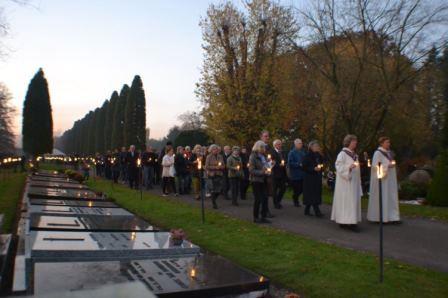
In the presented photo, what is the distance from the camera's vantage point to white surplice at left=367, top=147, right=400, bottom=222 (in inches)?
464

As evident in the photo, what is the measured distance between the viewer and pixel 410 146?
1358 inches

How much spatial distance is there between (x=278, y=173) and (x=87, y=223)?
719 cm

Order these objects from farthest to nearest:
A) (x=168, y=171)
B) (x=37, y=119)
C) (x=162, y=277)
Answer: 1. (x=37, y=119)
2. (x=168, y=171)
3. (x=162, y=277)

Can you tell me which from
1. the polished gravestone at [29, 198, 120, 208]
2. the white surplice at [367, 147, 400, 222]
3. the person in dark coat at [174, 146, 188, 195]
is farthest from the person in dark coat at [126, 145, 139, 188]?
the white surplice at [367, 147, 400, 222]

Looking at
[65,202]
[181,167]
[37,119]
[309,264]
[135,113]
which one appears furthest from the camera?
[37,119]

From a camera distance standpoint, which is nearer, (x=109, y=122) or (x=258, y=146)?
(x=258, y=146)

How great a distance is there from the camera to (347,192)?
1095cm

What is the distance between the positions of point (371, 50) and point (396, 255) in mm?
13155

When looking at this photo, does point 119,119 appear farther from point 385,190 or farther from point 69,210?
point 385,190

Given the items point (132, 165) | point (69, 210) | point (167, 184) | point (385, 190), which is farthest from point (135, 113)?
point (385, 190)

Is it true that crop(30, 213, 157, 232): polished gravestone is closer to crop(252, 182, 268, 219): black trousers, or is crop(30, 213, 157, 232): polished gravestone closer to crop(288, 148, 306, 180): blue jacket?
crop(252, 182, 268, 219): black trousers

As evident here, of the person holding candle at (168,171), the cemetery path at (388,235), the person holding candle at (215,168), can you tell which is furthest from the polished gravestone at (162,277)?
the person holding candle at (168,171)

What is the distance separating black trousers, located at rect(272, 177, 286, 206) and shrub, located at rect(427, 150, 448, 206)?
20.4 feet

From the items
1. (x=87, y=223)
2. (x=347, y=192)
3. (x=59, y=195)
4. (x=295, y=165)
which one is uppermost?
(x=295, y=165)
